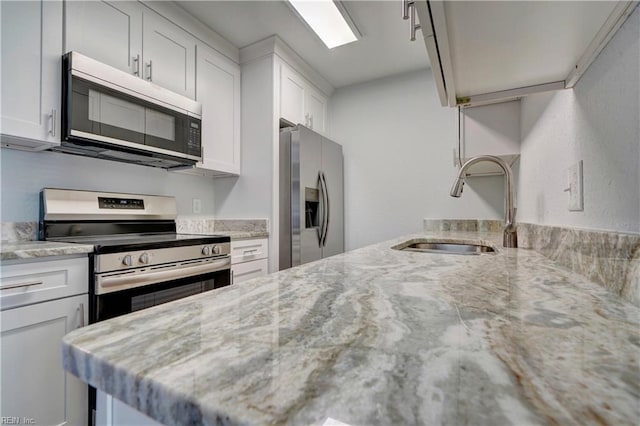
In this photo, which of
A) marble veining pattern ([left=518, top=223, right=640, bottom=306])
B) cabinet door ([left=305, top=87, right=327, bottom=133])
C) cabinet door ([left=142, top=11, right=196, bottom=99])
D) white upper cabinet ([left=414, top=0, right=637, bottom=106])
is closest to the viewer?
marble veining pattern ([left=518, top=223, right=640, bottom=306])

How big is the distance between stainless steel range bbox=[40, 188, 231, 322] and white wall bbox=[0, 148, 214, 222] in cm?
7

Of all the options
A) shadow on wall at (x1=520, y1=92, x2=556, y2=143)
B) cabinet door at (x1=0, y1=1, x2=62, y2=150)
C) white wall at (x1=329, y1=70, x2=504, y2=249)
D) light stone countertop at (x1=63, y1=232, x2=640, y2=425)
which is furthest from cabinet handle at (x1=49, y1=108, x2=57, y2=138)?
white wall at (x1=329, y1=70, x2=504, y2=249)

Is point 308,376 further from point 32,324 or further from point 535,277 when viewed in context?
point 32,324

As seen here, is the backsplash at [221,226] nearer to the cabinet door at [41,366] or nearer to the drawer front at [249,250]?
the drawer front at [249,250]

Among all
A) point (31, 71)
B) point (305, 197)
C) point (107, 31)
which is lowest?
point (305, 197)

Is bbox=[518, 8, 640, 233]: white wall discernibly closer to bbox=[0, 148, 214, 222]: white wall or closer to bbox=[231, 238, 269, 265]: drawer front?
bbox=[231, 238, 269, 265]: drawer front

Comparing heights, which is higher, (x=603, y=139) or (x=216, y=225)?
(x=603, y=139)

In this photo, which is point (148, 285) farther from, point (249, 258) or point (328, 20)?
point (328, 20)

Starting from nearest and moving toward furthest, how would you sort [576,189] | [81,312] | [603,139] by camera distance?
[603,139], [576,189], [81,312]

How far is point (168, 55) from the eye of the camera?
1942 mm

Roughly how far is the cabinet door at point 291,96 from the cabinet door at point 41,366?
192 centimetres

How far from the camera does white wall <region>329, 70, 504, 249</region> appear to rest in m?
2.73

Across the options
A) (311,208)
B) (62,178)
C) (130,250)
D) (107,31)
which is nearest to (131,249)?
(130,250)

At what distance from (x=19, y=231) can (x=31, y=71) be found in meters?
0.78
